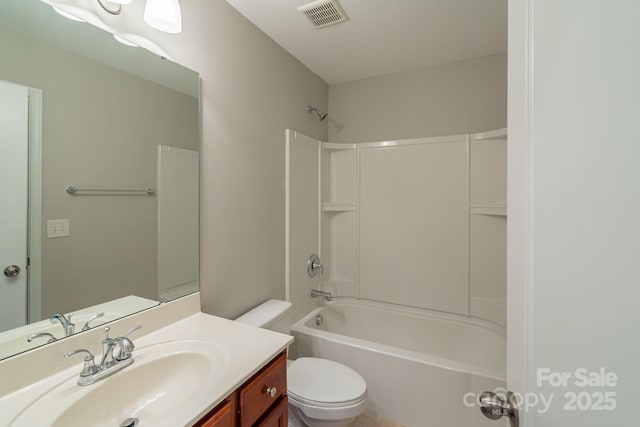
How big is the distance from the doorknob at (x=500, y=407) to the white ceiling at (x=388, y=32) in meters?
1.89

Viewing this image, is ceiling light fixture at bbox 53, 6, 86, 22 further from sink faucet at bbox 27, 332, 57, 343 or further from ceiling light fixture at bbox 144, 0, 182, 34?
sink faucet at bbox 27, 332, 57, 343

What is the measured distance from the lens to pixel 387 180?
2.50 meters

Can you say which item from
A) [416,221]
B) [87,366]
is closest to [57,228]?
[87,366]

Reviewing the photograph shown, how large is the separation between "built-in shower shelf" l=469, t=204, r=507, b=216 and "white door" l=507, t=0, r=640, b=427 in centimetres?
160

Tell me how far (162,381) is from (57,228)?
64cm

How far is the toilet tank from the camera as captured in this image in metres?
1.54

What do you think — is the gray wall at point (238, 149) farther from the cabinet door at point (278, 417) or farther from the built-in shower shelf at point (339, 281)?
the built-in shower shelf at point (339, 281)

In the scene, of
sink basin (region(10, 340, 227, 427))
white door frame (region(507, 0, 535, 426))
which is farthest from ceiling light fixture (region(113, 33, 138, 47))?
white door frame (region(507, 0, 535, 426))

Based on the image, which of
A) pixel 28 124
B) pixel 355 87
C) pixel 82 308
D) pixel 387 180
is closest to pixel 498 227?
pixel 387 180

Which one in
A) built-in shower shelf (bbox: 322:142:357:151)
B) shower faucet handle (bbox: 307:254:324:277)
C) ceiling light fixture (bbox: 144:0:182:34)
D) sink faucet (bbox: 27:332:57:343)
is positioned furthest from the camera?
built-in shower shelf (bbox: 322:142:357:151)

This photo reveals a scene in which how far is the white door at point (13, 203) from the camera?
2.60 feet

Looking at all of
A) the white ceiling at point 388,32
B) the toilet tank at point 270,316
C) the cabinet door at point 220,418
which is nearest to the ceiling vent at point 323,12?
the white ceiling at point 388,32

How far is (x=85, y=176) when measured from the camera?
0.97 metres

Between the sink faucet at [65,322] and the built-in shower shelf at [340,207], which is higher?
the built-in shower shelf at [340,207]
